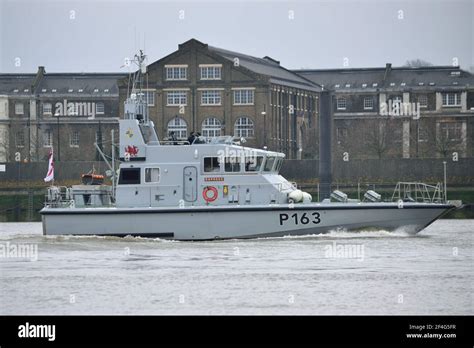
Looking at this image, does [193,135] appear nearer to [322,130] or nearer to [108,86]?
[322,130]

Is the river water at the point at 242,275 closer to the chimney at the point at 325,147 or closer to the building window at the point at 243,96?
the chimney at the point at 325,147

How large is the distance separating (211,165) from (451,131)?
5756cm

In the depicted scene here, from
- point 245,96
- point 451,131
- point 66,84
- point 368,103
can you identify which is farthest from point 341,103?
point 66,84

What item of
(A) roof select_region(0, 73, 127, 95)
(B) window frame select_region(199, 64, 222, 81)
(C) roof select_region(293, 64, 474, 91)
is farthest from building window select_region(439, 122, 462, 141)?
(A) roof select_region(0, 73, 127, 95)

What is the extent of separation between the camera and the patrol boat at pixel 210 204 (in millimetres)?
45562

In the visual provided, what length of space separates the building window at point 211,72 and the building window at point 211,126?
10.2 feet

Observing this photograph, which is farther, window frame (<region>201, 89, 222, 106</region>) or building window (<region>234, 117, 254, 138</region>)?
window frame (<region>201, 89, 222, 106</region>)

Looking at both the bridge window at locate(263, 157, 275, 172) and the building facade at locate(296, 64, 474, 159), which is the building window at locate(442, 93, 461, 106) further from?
the bridge window at locate(263, 157, 275, 172)

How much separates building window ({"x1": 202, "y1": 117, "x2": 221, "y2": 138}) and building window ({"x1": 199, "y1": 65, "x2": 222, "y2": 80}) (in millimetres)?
3095

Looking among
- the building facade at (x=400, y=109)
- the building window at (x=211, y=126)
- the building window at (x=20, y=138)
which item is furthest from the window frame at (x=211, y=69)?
the building window at (x=20, y=138)

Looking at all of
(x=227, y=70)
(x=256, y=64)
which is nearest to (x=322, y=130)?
(x=227, y=70)

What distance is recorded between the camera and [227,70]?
315 ft

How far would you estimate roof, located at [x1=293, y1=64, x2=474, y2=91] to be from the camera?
352 feet
